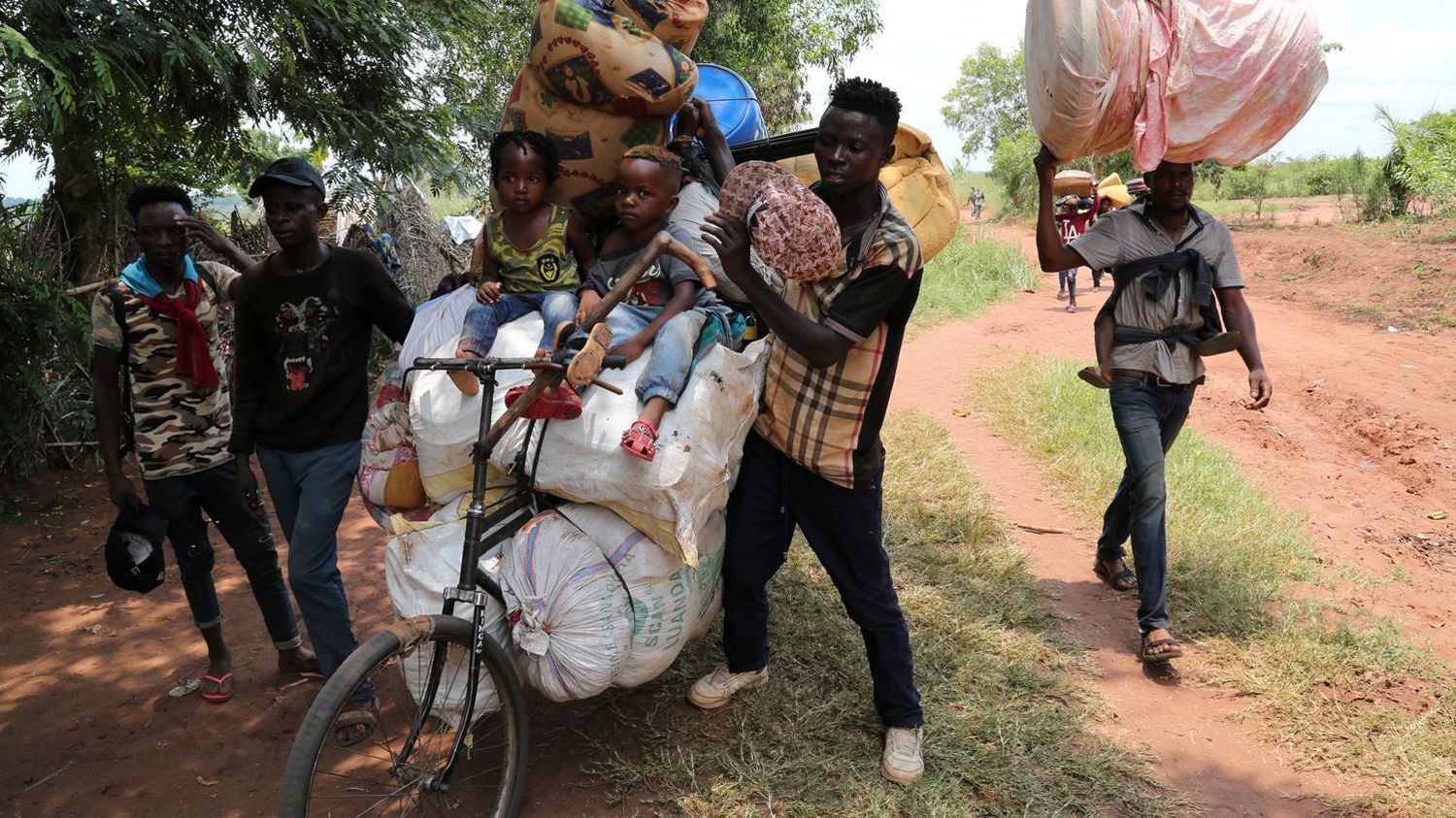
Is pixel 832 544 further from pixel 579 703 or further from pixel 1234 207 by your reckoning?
pixel 1234 207

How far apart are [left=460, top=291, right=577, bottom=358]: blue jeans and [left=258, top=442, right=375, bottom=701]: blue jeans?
2.33 feet

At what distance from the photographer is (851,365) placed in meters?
2.54

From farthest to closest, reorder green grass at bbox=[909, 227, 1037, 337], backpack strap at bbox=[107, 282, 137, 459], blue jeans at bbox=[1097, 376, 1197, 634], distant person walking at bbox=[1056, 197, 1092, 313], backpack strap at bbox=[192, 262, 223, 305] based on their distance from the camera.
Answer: distant person walking at bbox=[1056, 197, 1092, 313]
green grass at bbox=[909, 227, 1037, 337]
blue jeans at bbox=[1097, 376, 1197, 634]
backpack strap at bbox=[192, 262, 223, 305]
backpack strap at bbox=[107, 282, 137, 459]

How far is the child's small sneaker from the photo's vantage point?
11.8 feet

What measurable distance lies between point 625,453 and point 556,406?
22 centimetres

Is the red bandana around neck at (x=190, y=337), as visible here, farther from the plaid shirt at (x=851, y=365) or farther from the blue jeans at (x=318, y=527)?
the plaid shirt at (x=851, y=365)

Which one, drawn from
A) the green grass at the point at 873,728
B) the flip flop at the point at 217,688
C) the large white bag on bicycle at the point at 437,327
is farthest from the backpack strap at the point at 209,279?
the green grass at the point at 873,728

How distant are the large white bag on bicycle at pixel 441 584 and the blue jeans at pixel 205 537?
118cm

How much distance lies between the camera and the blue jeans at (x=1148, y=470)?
3662 millimetres

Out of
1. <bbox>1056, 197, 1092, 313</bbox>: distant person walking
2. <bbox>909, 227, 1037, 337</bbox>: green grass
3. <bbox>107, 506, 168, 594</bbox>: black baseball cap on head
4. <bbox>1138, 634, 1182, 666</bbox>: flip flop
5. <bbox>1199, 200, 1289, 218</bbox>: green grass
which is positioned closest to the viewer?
<bbox>107, 506, 168, 594</bbox>: black baseball cap on head

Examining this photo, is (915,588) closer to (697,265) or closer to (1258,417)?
(697,265)

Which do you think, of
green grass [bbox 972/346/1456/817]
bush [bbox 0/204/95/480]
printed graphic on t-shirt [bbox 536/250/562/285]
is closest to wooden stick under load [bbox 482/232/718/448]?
printed graphic on t-shirt [bbox 536/250/562/285]

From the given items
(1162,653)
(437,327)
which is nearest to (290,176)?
(437,327)

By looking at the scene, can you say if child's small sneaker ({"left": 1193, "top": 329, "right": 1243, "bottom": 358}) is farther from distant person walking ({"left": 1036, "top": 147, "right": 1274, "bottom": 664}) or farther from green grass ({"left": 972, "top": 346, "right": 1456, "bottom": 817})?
green grass ({"left": 972, "top": 346, "right": 1456, "bottom": 817})
